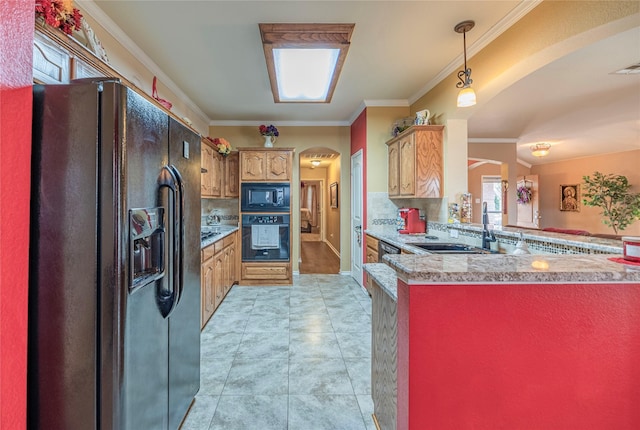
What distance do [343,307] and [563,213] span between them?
7.34m

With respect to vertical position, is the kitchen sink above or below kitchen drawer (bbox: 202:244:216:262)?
above

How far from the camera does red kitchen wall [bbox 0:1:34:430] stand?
875 millimetres

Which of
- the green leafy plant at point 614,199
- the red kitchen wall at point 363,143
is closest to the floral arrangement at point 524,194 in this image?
the green leafy plant at point 614,199

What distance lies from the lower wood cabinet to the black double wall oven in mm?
267

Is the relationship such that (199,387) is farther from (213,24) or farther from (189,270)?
(213,24)

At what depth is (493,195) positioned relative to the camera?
844cm

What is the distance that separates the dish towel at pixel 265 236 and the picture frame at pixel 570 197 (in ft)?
24.5

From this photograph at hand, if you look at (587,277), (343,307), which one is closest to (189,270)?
(587,277)

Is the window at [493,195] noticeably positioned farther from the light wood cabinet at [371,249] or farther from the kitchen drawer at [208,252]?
the kitchen drawer at [208,252]

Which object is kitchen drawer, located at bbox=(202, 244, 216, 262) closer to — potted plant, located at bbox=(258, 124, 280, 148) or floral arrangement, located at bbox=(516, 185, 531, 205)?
potted plant, located at bbox=(258, 124, 280, 148)

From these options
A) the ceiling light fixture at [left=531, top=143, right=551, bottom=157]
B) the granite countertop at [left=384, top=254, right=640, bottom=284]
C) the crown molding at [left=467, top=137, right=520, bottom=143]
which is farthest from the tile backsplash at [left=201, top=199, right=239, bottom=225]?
the ceiling light fixture at [left=531, top=143, right=551, bottom=157]

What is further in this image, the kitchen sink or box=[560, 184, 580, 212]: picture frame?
box=[560, 184, 580, 212]: picture frame

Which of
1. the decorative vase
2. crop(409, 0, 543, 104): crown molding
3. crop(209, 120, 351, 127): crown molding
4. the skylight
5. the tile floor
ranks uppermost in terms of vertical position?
crop(209, 120, 351, 127): crown molding

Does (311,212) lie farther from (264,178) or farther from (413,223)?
(413,223)
